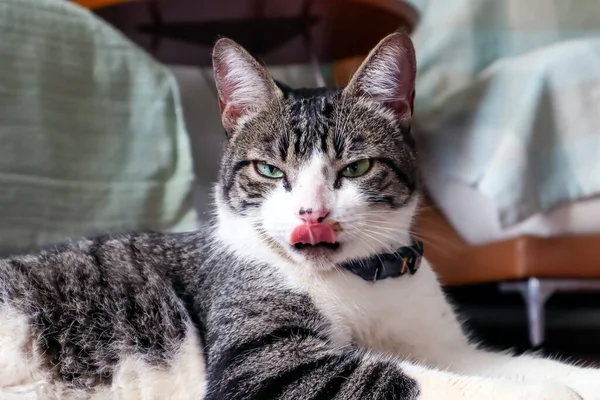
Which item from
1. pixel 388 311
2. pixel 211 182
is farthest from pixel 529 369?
pixel 211 182

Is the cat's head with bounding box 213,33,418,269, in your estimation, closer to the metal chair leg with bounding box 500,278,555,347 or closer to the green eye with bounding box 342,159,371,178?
the green eye with bounding box 342,159,371,178

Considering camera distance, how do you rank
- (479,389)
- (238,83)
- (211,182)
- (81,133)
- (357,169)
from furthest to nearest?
(211,182) < (81,133) < (238,83) < (357,169) < (479,389)

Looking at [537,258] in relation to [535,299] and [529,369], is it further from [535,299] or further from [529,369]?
[529,369]

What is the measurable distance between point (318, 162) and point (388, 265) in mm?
252

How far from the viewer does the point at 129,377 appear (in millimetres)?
1141

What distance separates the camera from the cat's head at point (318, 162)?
1076mm

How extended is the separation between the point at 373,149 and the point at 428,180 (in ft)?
3.11

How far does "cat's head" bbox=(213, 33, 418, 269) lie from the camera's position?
3.53 ft

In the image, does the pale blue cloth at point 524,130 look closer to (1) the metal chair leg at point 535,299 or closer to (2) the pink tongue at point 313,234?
(1) the metal chair leg at point 535,299

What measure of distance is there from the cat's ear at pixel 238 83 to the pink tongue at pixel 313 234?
1.17ft

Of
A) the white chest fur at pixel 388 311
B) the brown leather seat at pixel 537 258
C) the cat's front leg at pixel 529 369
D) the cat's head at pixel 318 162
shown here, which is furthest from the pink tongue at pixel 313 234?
the brown leather seat at pixel 537 258

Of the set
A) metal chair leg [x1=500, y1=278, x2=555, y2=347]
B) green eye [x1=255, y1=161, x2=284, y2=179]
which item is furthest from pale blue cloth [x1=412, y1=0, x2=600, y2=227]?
green eye [x1=255, y1=161, x2=284, y2=179]

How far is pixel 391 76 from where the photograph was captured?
1236 millimetres

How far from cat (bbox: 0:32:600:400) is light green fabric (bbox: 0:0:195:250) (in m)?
0.32
